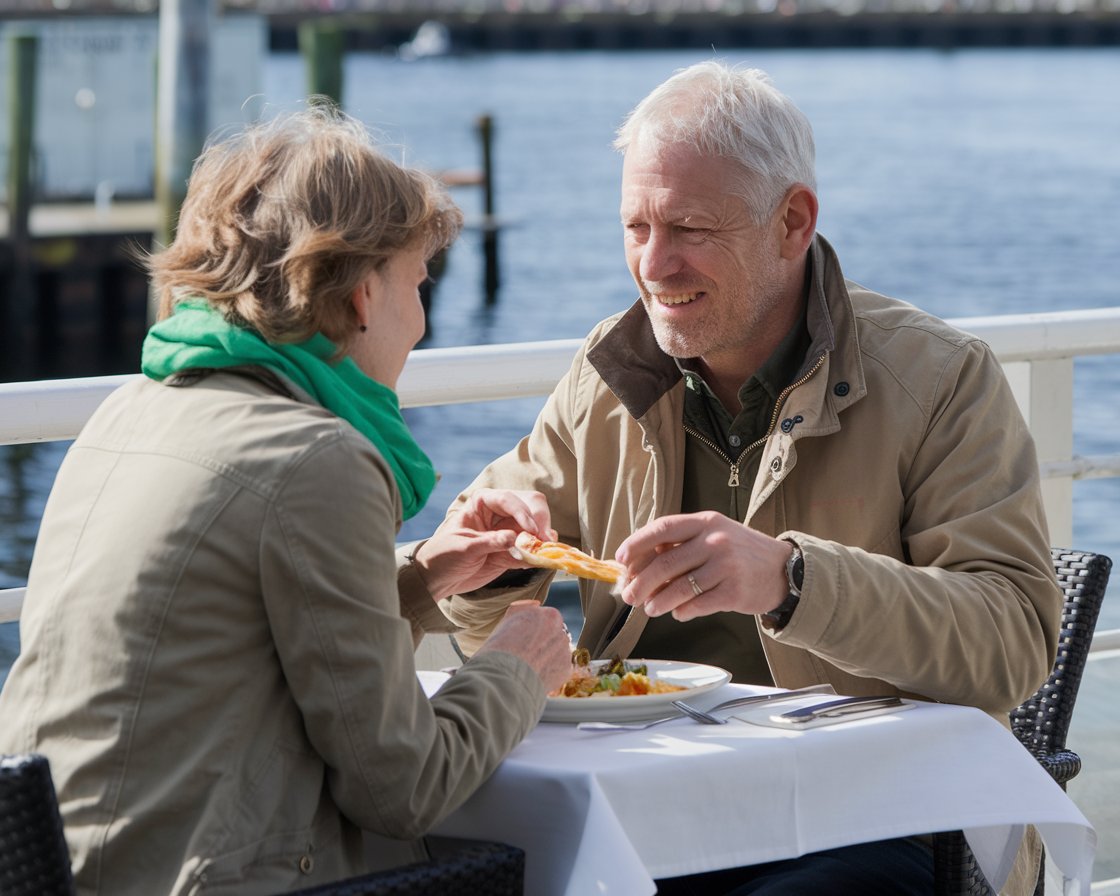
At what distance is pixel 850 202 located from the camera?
39.2 m

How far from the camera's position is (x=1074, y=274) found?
30.4m

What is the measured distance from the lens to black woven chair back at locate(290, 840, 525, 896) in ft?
5.76

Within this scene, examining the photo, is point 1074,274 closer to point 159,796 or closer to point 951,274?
point 951,274

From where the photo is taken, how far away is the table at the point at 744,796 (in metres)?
1.93

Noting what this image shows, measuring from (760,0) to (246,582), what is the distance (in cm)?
8990

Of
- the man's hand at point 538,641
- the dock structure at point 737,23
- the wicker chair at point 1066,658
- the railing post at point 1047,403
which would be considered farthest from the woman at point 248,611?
the dock structure at point 737,23

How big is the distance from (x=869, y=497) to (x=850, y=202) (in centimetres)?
3776

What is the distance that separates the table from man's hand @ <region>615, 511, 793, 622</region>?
0.15 metres

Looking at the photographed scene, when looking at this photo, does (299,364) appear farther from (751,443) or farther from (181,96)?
(181,96)

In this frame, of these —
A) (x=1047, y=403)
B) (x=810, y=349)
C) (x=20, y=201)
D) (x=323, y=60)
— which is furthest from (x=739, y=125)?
(x=323, y=60)

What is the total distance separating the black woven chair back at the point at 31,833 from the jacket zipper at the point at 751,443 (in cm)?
124

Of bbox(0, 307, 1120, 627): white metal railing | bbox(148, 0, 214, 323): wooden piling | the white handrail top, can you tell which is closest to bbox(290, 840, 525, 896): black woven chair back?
the white handrail top

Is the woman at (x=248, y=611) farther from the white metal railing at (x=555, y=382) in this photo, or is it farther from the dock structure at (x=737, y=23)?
the dock structure at (x=737, y=23)

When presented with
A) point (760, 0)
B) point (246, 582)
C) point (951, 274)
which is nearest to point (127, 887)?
point (246, 582)
